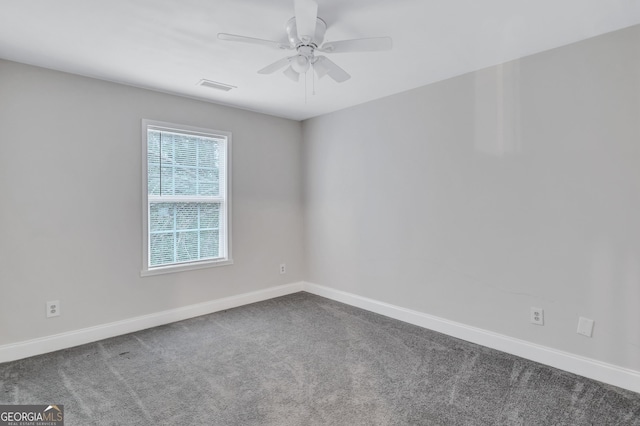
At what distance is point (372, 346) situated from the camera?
2.87 meters

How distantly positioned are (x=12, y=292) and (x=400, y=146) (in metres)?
3.69

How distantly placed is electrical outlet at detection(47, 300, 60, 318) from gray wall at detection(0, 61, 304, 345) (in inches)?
1.6

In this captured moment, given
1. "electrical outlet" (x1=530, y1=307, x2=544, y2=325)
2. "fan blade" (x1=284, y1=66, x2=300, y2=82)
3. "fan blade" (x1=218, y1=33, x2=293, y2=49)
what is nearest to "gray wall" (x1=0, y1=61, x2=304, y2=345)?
"fan blade" (x1=284, y1=66, x2=300, y2=82)

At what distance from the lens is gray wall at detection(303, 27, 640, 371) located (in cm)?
224

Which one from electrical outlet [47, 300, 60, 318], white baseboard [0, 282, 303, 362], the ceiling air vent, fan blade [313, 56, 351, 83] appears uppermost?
the ceiling air vent

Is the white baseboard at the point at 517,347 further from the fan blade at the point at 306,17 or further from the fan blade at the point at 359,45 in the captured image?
the fan blade at the point at 306,17

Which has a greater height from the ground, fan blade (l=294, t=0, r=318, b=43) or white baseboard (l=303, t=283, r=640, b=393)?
fan blade (l=294, t=0, r=318, b=43)

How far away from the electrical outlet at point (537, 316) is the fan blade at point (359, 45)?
2257mm

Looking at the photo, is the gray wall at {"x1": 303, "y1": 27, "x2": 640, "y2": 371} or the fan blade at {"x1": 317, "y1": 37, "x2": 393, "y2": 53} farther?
the gray wall at {"x1": 303, "y1": 27, "x2": 640, "y2": 371}

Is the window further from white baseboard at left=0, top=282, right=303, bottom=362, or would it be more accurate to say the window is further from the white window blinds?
white baseboard at left=0, top=282, right=303, bottom=362

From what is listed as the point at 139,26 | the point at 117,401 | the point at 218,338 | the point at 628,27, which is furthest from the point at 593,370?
the point at 139,26

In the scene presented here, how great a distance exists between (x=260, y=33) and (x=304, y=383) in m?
2.44

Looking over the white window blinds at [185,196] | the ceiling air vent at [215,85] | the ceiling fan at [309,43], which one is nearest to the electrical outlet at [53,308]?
the white window blinds at [185,196]

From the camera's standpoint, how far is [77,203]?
294cm
